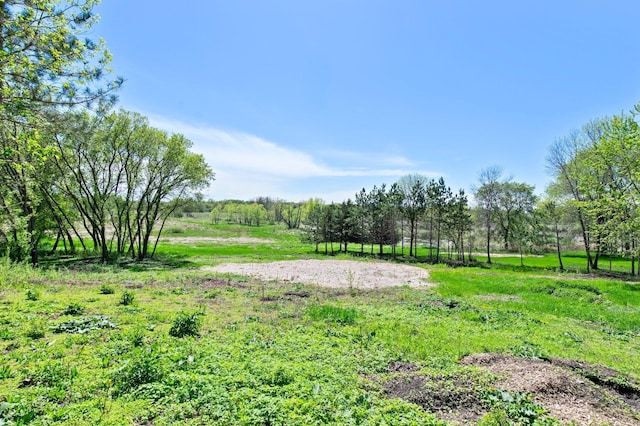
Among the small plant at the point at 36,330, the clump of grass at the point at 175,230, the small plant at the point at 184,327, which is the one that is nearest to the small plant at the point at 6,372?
the small plant at the point at 36,330

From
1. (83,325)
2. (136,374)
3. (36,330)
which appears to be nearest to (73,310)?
(83,325)

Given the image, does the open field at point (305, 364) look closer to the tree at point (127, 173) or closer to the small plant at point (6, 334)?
the small plant at point (6, 334)

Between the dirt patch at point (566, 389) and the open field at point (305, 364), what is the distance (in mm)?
25

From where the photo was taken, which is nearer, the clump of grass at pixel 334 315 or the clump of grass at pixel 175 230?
the clump of grass at pixel 334 315

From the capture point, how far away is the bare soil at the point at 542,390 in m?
4.50

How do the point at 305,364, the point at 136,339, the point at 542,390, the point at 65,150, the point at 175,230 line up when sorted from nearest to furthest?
the point at 542,390, the point at 305,364, the point at 136,339, the point at 65,150, the point at 175,230

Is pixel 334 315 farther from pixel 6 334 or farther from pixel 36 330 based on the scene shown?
pixel 6 334

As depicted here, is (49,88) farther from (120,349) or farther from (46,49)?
(120,349)

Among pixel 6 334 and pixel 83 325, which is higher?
pixel 6 334

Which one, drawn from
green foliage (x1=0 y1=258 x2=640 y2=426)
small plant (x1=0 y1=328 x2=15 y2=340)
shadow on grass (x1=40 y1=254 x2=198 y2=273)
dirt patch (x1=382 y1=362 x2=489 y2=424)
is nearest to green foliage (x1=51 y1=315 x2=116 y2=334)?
green foliage (x1=0 y1=258 x2=640 y2=426)

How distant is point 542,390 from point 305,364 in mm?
4171

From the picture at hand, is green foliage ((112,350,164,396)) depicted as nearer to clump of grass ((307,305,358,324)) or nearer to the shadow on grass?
clump of grass ((307,305,358,324))

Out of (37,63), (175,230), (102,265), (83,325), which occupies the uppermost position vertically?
(37,63)

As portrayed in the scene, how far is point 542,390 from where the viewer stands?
498 centimetres
